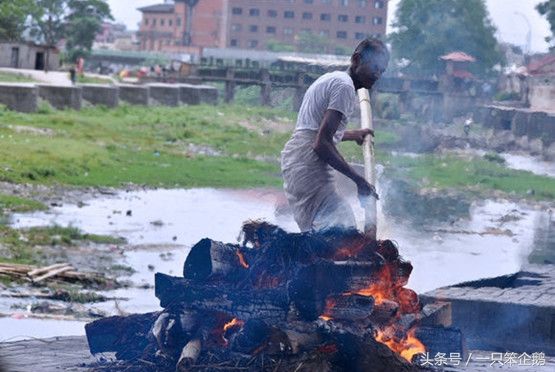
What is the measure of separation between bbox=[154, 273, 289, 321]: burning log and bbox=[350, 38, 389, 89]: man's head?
1.54 metres

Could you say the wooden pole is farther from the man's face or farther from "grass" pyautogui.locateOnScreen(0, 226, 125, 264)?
"grass" pyautogui.locateOnScreen(0, 226, 125, 264)

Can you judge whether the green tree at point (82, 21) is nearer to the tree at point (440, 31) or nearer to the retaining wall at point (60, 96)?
the retaining wall at point (60, 96)

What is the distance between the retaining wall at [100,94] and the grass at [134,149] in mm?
412

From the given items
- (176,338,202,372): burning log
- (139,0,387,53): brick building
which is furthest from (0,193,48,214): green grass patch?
(176,338,202,372): burning log

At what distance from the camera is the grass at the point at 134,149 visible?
22438mm

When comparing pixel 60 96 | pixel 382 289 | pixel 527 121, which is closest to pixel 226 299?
pixel 382 289

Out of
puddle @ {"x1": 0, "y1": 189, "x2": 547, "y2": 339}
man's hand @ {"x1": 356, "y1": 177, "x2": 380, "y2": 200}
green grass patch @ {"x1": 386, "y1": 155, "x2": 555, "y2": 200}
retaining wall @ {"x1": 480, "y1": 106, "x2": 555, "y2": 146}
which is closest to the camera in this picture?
man's hand @ {"x1": 356, "y1": 177, "x2": 380, "y2": 200}

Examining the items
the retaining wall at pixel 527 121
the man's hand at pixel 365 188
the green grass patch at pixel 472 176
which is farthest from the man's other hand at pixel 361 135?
the retaining wall at pixel 527 121

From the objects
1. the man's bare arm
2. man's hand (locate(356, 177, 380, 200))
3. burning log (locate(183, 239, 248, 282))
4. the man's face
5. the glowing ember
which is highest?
the man's face

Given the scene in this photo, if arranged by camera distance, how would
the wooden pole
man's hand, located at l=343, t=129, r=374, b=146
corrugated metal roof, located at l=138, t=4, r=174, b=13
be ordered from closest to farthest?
the wooden pole < man's hand, located at l=343, t=129, r=374, b=146 < corrugated metal roof, located at l=138, t=4, r=174, b=13

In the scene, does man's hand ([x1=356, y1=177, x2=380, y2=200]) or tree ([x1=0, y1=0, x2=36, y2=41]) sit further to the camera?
tree ([x1=0, y1=0, x2=36, y2=41])

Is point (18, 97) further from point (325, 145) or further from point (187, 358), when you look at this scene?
point (187, 358)

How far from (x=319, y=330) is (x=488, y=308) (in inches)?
127

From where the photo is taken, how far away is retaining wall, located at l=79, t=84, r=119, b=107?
40.4m
